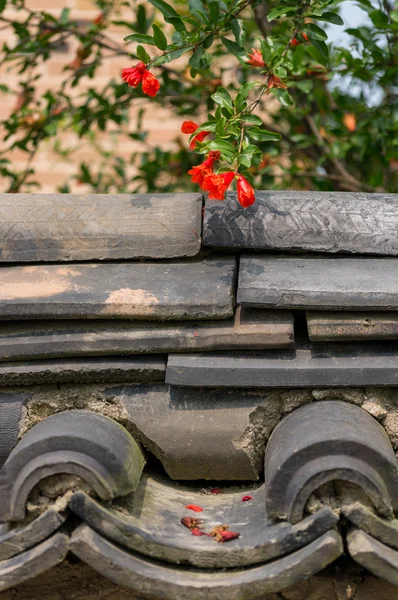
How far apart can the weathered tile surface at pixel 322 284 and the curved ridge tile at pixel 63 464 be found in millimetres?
424

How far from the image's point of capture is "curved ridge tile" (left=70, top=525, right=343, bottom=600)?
4.69 feet

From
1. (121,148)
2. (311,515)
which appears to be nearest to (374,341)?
(311,515)

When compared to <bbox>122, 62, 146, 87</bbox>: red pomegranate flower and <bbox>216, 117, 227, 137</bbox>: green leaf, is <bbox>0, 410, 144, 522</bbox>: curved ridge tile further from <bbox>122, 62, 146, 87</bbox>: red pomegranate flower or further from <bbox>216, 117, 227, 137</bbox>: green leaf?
<bbox>122, 62, 146, 87</bbox>: red pomegranate flower

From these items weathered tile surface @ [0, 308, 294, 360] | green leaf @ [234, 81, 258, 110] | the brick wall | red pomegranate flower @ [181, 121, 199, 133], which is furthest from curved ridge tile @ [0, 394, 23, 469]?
the brick wall

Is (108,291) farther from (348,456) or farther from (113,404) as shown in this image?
(348,456)

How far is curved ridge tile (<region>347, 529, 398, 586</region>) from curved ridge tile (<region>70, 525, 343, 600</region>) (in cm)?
3

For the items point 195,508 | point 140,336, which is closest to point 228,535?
point 195,508

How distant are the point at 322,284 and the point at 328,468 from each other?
0.41m

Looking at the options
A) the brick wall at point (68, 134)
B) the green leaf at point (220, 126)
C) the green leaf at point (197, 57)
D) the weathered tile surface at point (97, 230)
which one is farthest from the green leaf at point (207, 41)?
the brick wall at point (68, 134)

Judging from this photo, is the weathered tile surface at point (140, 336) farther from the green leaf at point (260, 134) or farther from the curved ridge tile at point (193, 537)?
the green leaf at point (260, 134)

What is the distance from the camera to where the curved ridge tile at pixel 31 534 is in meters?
1.48

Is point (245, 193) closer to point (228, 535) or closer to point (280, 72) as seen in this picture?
point (280, 72)

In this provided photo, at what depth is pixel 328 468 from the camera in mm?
1468

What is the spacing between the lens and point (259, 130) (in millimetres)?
1963
